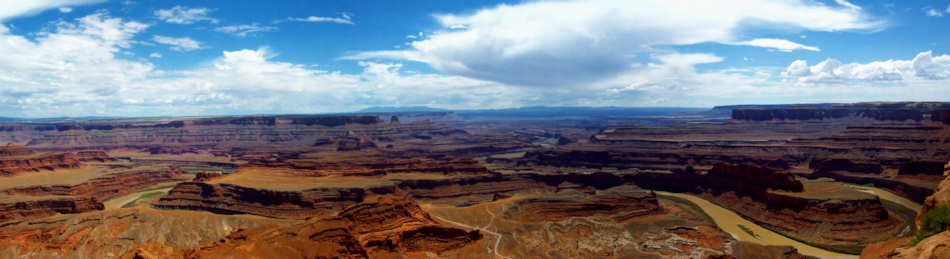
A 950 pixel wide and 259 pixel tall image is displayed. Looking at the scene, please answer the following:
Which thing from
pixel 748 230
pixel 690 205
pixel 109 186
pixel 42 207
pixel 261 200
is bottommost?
pixel 748 230

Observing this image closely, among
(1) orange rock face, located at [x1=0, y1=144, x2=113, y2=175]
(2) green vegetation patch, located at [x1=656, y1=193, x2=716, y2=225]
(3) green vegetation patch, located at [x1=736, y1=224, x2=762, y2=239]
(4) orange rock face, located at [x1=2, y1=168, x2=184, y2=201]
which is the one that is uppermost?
(1) orange rock face, located at [x1=0, y1=144, x2=113, y2=175]

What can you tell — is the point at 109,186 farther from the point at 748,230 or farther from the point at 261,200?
the point at 748,230

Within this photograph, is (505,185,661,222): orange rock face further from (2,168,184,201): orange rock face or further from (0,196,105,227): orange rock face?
(2,168,184,201): orange rock face

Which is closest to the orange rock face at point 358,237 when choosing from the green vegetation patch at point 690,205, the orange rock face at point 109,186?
the green vegetation patch at point 690,205

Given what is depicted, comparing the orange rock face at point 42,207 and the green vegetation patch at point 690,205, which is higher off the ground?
the orange rock face at point 42,207

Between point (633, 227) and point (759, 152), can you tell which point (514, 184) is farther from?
point (759, 152)

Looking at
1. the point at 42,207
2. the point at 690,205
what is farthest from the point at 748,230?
the point at 42,207

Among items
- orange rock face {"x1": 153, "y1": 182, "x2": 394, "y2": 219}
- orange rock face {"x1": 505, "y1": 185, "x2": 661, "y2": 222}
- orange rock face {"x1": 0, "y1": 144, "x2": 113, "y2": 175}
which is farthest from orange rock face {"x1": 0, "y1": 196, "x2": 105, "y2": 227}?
orange rock face {"x1": 505, "y1": 185, "x2": 661, "y2": 222}

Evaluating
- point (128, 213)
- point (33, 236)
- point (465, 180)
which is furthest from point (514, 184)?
point (33, 236)

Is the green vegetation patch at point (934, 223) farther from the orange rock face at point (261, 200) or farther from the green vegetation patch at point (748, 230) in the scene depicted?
the orange rock face at point (261, 200)

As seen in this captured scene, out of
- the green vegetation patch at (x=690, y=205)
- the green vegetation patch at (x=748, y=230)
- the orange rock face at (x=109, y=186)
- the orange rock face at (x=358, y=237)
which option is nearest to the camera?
the orange rock face at (x=358, y=237)

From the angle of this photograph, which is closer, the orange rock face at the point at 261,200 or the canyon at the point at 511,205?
the canyon at the point at 511,205
